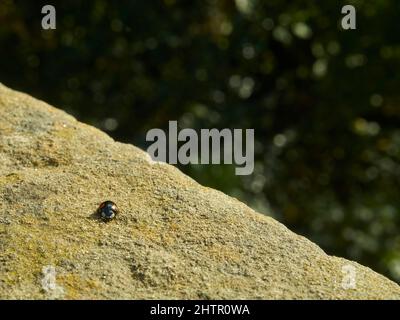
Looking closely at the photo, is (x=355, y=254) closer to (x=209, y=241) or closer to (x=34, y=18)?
(x=34, y=18)

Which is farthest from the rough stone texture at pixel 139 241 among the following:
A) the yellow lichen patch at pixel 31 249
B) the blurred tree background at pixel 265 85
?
the blurred tree background at pixel 265 85

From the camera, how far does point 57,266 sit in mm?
2086

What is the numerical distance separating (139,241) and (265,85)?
11.4 feet

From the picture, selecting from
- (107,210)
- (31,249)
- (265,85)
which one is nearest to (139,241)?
(107,210)

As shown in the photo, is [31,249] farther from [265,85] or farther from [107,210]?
[265,85]

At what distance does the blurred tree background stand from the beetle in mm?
2672

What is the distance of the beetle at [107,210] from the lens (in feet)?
7.41

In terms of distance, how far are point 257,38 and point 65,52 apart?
44.8 inches

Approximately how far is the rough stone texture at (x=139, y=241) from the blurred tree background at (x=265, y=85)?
2.49 metres

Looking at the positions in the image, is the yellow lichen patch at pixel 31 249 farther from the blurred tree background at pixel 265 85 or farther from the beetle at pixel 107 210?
the blurred tree background at pixel 265 85

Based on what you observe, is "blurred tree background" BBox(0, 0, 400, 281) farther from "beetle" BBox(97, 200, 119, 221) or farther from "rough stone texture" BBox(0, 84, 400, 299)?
"beetle" BBox(97, 200, 119, 221)

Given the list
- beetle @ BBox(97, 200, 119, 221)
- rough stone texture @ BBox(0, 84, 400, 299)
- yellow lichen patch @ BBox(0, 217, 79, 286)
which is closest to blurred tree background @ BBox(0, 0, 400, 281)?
rough stone texture @ BBox(0, 84, 400, 299)

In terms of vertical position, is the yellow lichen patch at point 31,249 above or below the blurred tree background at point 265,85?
below

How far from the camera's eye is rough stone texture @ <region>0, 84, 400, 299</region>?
204 centimetres
